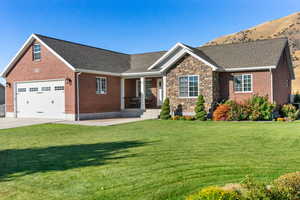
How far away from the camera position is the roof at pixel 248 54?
59.7 ft

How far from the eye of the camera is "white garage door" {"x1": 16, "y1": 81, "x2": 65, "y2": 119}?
64.5 feet

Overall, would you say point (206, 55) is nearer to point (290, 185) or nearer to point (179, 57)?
point (179, 57)

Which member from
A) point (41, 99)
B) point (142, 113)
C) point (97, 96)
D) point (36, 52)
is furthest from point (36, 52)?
point (142, 113)

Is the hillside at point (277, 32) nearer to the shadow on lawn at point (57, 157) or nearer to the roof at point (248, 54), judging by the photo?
the roof at point (248, 54)

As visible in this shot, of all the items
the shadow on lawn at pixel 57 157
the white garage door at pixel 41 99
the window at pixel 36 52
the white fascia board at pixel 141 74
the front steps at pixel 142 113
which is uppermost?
the window at pixel 36 52

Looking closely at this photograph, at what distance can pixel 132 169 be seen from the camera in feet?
19.4

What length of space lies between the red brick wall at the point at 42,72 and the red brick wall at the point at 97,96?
0.71 metres

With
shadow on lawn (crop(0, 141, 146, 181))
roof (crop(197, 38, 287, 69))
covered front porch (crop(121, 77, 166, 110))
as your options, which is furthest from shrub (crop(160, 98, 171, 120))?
shadow on lawn (crop(0, 141, 146, 181))

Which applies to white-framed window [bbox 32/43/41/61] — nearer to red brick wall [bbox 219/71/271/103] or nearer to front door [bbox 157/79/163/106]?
front door [bbox 157/79/163/106]

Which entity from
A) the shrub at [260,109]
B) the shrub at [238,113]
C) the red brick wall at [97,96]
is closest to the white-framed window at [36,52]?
the red brick wall at [97,96]

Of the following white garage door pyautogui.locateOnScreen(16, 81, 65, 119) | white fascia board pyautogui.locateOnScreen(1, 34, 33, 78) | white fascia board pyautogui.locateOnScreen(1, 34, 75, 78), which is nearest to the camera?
white fascia board pyautogui.locateOnScreen(1, 34, 75, 78)

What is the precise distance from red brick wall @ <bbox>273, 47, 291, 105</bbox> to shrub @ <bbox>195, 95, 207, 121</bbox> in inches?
197

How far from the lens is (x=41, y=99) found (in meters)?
20.6

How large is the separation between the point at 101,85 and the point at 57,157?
Result: 13.6 m
